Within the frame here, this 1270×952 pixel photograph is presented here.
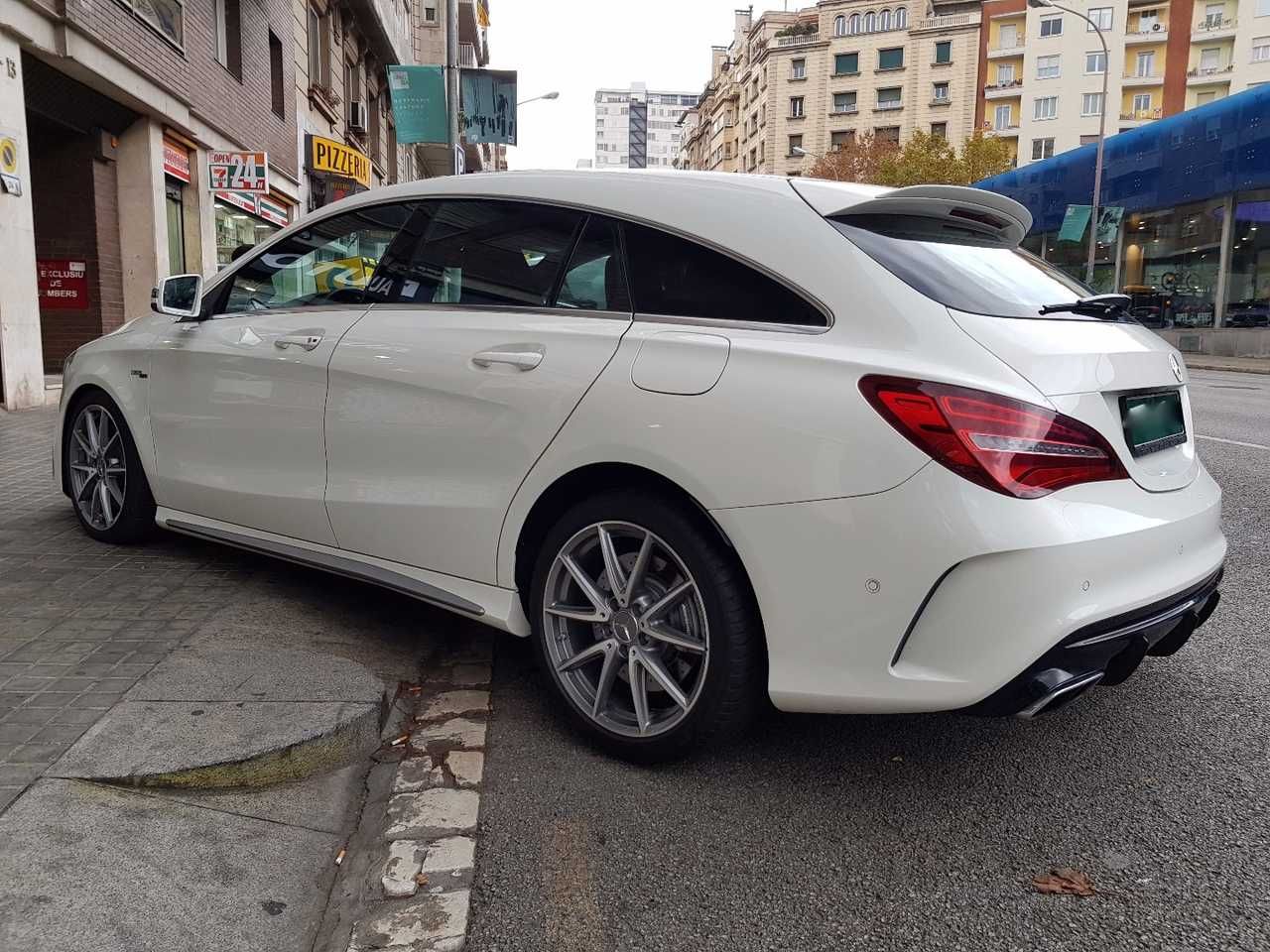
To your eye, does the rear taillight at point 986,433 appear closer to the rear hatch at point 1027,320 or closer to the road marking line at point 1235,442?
the rear hatch at point 1027,320

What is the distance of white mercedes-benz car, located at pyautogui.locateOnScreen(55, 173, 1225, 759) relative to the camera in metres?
2.29

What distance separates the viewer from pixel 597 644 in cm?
290

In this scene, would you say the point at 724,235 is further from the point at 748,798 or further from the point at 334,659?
the point at 334,659

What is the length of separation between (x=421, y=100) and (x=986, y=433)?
1719 cm

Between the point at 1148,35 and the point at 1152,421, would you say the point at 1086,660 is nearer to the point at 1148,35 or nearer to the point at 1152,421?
the point at 1152,421

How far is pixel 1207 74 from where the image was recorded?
64875mm

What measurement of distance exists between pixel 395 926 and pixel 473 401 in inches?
60.7

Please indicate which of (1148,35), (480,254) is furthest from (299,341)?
(1148,35)

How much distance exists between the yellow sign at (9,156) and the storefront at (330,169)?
34.3ft

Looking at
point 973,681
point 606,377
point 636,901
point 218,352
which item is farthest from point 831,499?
point 218,352

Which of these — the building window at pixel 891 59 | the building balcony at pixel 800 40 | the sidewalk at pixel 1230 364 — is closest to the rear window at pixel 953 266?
the sidewalk at pixel 1230 364

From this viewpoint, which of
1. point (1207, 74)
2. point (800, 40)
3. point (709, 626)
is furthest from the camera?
point (800, 40)

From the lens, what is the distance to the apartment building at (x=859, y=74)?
75.2 meters

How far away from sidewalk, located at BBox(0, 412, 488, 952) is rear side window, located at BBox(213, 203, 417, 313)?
3.98ft
